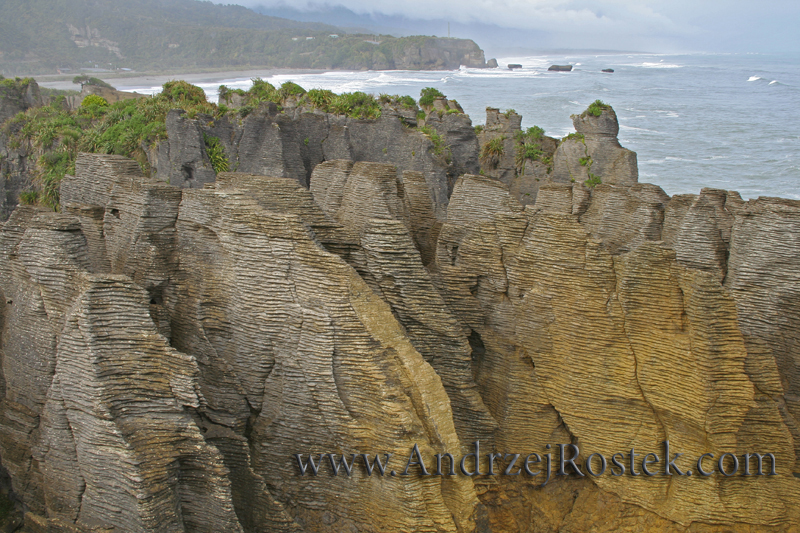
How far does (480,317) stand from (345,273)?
12.2 ft

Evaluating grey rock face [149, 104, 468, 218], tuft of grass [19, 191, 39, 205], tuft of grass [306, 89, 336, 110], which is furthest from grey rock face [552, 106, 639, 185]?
tuft of grass [19, 191, 39, 205]

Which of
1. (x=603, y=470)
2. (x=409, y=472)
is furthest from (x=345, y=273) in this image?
(x=603, y=470)

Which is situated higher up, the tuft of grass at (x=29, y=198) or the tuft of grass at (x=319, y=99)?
the tuft of grass at (x=319, y=99)

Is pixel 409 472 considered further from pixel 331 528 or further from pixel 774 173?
pixel 774 173

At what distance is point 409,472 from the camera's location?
9000 mm

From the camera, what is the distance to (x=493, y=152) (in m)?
31.2

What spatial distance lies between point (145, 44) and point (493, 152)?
459ft

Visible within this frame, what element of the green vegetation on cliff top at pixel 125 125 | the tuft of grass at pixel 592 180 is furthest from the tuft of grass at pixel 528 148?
the green vegetation on cliff top at pixel 125 125

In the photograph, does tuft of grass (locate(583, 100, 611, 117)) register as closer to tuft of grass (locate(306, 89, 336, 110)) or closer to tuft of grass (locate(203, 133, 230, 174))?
tuft of grass (locate(306, 89, 336, 110))

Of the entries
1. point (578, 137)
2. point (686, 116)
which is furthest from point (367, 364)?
point (686, 116)

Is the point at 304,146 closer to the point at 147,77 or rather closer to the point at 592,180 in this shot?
the point at 592,180

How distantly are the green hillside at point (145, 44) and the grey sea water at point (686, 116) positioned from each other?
40665 mm

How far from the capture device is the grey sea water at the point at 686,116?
165ft

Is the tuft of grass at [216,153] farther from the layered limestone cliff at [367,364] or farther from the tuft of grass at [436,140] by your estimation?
the layered limestone cliff at [367,364]
